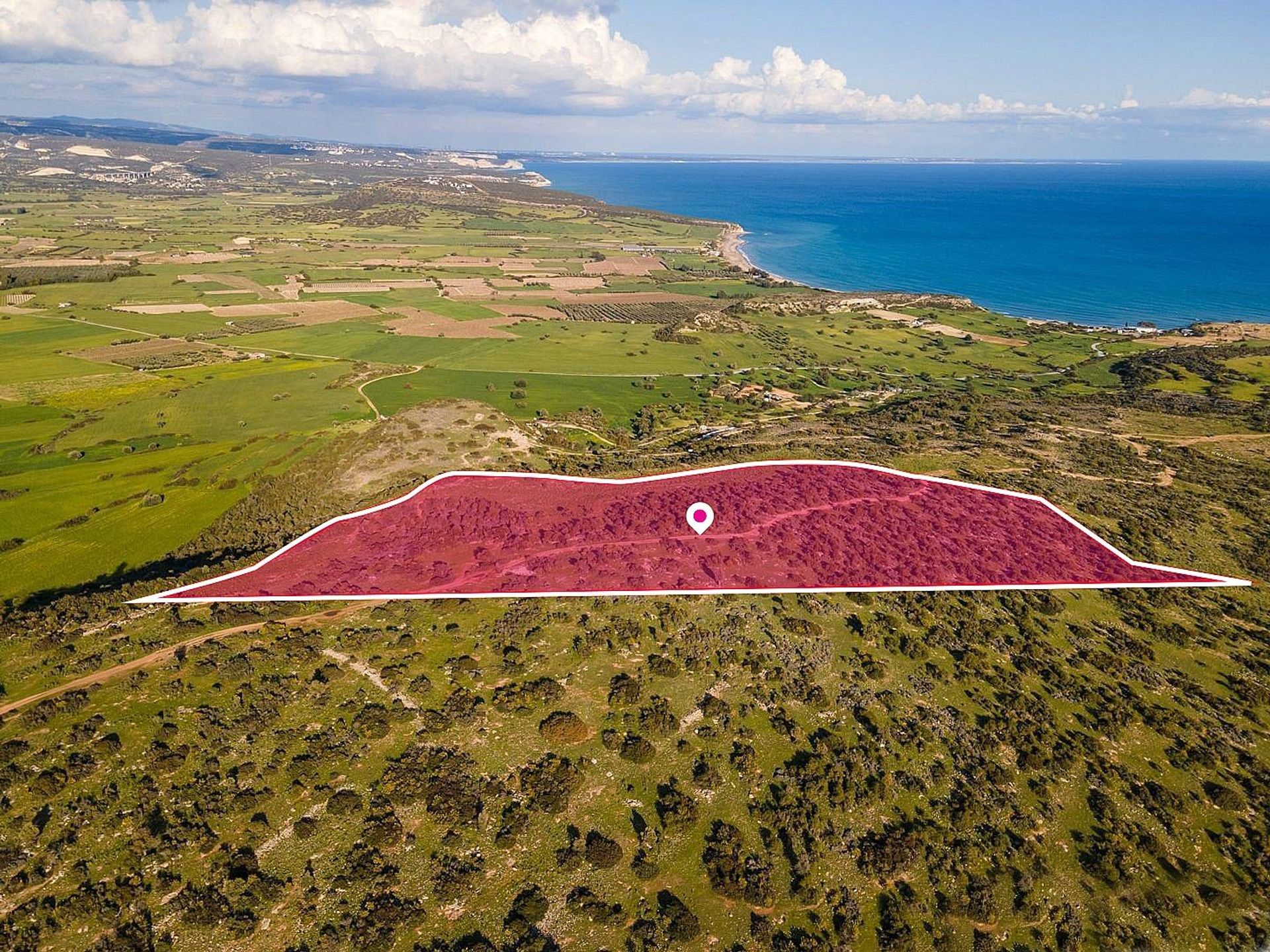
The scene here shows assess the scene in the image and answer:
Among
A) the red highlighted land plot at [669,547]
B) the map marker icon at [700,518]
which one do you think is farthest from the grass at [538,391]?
the map marker icon at [700,518]

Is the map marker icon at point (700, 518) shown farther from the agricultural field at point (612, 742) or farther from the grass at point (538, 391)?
the grass at point (538, 391)

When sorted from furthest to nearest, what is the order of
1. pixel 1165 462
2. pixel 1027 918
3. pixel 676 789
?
pixel 1165 462 < pixel 676 789 < pixel 1027 918

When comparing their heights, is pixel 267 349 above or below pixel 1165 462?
below

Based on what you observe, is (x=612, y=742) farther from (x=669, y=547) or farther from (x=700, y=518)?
(x=700, y=518)

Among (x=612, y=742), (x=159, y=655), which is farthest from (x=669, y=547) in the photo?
(x=159, y=655)

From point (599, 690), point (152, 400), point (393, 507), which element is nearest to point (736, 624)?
point (599, 690)

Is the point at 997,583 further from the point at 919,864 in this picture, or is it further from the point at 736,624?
the point at 919,864

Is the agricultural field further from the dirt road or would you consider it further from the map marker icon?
the map marker icon

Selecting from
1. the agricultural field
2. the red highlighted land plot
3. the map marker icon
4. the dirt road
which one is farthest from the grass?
the map marker icon
